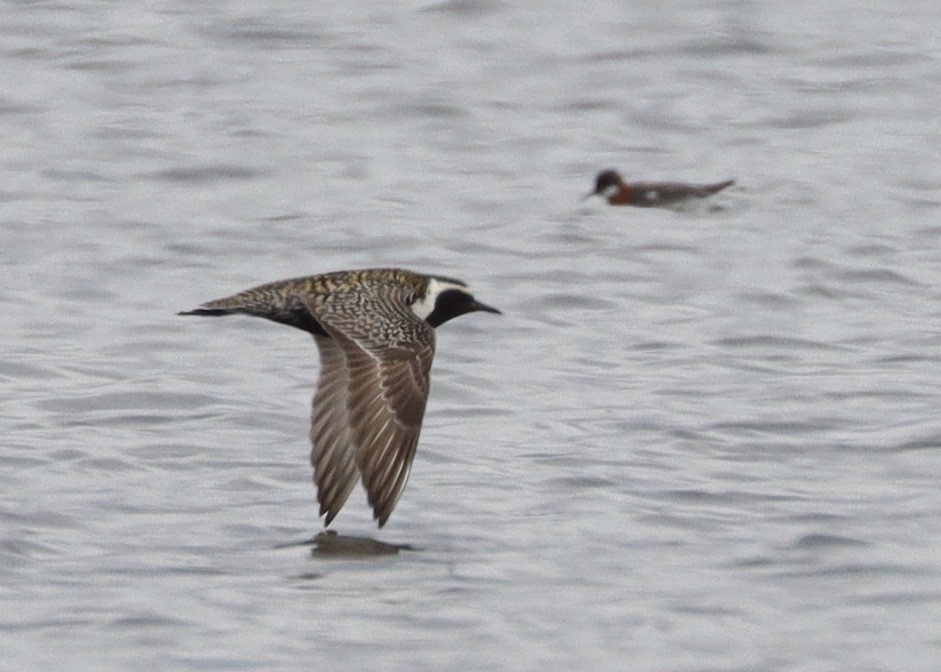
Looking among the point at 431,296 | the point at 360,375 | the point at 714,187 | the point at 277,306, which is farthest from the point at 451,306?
the point at 714,187

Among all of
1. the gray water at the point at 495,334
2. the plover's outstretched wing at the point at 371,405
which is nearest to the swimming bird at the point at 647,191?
the gray water at the point at 495,334

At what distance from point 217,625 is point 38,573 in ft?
3.82

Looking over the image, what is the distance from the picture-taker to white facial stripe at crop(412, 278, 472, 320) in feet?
39.4

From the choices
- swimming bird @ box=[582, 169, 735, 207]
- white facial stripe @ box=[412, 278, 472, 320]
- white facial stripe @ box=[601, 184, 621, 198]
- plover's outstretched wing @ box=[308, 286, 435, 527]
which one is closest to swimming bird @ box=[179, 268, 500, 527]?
plover's outstretched wing @ box=[308, 286, 435, 527]

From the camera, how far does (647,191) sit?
1952 centimetres

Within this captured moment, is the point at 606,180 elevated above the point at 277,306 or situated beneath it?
situated beneath

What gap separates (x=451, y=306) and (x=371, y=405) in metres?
1.55

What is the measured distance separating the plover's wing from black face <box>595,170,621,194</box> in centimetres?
881

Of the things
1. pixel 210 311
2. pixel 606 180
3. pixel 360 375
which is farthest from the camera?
pixel 606 180

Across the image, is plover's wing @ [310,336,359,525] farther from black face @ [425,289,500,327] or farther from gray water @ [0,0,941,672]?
black face @ [425,289,500,327]

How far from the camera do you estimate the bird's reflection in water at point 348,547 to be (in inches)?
420

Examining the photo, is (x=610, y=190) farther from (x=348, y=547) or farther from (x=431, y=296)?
(x=348, y=547)

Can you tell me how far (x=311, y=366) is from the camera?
48.3 feet

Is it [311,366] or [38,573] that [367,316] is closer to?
[38,573]
